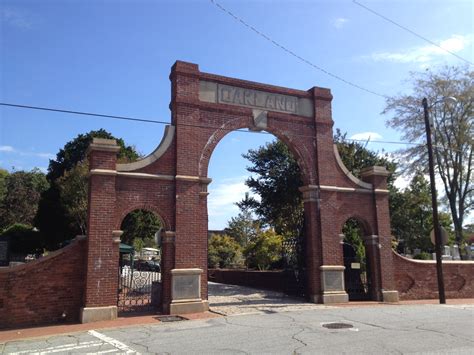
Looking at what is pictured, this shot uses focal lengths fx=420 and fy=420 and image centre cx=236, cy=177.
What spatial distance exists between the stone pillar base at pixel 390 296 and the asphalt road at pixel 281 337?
352 centimetres

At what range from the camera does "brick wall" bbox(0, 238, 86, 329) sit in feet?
36.3

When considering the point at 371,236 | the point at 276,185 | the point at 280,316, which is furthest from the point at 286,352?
the point at 276,185

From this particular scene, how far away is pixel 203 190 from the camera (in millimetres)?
14016

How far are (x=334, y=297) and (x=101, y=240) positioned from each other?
842 cm

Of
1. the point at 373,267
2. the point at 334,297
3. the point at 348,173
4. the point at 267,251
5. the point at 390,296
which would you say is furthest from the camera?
the point at 267,251

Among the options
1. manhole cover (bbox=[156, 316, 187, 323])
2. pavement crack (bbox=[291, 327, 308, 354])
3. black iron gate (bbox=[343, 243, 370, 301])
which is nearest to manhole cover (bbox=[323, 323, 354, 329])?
pavement crack (bbox=[291, 327, 308, 354])

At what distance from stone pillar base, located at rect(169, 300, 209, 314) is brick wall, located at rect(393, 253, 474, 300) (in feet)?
26.8

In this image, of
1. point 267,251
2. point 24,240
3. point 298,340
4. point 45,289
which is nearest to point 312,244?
point 298,340

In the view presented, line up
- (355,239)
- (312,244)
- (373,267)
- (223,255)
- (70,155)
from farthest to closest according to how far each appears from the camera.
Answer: (223,255) < (70,155) < (355,239) < (373,267) < (312,244)

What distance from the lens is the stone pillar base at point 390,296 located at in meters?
15.9

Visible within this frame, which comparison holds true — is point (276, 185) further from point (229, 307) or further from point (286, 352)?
point (286, 352)

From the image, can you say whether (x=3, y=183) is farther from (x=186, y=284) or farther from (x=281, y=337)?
(x=281, y=337)

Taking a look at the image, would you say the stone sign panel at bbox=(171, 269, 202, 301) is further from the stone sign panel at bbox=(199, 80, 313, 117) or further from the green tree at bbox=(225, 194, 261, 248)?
the green tree at bbox=(225, 194, 261, 248)

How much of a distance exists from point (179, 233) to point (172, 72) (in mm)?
5522
